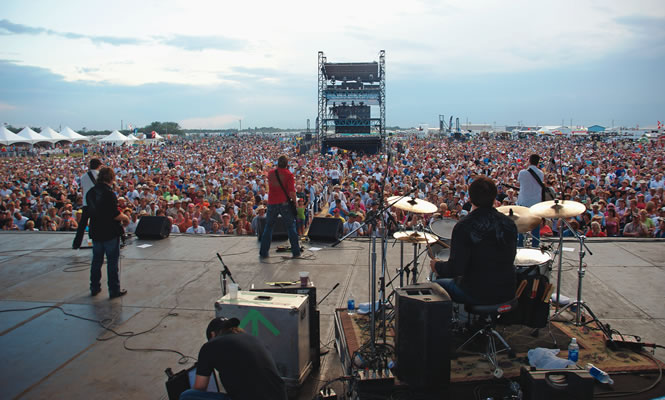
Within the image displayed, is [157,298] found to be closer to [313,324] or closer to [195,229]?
[313,324]

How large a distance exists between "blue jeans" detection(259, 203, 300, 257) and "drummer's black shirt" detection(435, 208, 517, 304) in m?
3.44

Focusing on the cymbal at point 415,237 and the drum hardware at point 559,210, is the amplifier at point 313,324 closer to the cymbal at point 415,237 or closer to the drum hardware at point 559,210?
the cymbal at point 415,237

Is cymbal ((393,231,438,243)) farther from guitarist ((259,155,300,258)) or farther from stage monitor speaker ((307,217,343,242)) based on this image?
stage monitor speaker ((307,217,343,242))

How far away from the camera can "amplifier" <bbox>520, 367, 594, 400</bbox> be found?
8.75 ft

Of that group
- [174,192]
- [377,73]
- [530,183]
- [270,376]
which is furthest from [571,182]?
[377,73]

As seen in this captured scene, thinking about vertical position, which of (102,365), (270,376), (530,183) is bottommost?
(102,365)

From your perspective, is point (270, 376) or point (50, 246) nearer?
point (270, 376)

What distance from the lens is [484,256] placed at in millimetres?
3320

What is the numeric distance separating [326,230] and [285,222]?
4.91 ft

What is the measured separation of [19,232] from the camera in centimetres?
931

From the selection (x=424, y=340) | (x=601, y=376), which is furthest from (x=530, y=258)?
(x=424, y=340)

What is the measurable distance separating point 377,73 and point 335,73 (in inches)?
158

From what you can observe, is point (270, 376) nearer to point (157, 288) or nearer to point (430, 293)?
point (430, 293)

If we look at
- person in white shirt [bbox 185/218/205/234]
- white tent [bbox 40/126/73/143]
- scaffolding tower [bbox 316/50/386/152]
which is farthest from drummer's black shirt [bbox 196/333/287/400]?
white tent [bbox 40/126/73/143]
